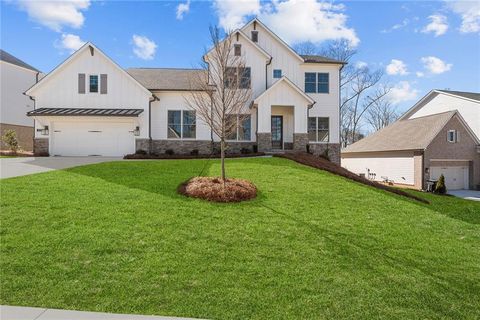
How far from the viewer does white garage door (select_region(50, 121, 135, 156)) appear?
750 inches

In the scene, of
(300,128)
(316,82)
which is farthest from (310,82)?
(300,128)

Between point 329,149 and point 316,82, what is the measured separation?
5.02 metres

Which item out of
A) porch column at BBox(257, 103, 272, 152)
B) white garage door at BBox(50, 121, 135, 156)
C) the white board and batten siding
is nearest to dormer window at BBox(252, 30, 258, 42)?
porch column at BBox(257, 103, 272, 152)

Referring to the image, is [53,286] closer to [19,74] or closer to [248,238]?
[248,238]

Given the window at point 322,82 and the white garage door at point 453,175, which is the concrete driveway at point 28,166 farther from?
the white garage door at point 453,175

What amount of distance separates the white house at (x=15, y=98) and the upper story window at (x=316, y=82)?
24.7m

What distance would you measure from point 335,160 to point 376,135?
1469 cm

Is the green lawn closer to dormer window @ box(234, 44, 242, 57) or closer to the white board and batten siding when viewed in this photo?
dormer window @ box(234, 44, 242, 57)

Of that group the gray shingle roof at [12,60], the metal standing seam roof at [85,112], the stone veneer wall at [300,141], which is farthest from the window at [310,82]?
the gray shingle roof at [12,60]

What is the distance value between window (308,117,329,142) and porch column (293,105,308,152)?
1477 millimetres

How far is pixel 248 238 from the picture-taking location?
6043mm

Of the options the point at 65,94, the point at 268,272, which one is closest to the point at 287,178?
the point at 268,272

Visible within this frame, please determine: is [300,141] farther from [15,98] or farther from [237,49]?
[15,98]

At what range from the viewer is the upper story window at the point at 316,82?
849 inches
